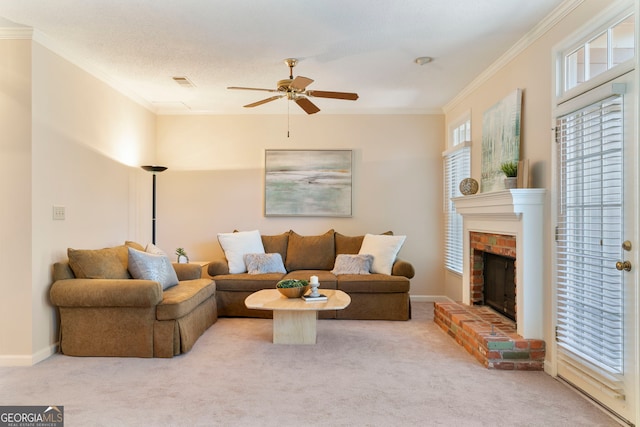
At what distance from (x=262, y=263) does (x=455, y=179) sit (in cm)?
270

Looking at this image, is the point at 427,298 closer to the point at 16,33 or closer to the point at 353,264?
the point at 353,264

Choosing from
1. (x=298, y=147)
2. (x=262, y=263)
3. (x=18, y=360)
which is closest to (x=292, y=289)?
(x=262, y=263)

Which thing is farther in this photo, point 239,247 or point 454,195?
point 454,195

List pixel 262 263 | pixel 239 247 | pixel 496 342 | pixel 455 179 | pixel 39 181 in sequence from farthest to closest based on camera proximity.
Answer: pixel 455 179 → pixel 239 247 → pixel 262 263 → pixel 39 181 → pixel 496 342

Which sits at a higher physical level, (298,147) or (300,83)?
(300,83)

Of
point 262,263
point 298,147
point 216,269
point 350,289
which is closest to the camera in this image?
point 350,289

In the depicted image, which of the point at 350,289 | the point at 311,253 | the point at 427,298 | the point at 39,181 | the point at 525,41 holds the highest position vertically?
the point at 525,41

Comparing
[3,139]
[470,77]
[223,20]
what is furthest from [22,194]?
[470,77]

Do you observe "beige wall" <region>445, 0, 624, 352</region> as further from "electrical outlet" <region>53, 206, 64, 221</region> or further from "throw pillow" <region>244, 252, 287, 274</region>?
"electrical outlet" <region>53, 206, 64, 221</region>

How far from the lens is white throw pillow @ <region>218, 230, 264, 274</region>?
200 inches

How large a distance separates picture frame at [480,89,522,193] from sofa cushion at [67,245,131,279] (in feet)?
11.9

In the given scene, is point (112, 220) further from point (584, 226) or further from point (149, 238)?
point (584, 226)

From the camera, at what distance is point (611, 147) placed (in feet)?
7.89

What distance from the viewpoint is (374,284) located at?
4.66 metres
